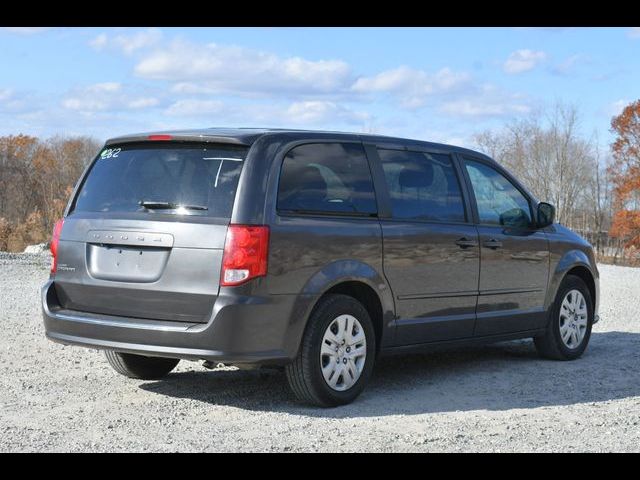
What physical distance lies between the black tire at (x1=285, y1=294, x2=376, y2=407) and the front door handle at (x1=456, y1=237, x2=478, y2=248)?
1298mm

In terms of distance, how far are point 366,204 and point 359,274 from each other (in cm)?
56

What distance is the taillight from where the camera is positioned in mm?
6094

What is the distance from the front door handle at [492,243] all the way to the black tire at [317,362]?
165cm

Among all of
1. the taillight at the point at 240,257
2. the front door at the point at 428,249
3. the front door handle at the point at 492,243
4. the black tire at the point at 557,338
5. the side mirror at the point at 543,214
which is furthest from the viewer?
the black tire at the point at 557,338

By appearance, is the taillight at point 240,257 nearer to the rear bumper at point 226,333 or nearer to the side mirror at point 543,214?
the rear bumper at point 226,333

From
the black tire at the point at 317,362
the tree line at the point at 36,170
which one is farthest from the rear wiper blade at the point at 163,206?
the tree line at the point at 36,170

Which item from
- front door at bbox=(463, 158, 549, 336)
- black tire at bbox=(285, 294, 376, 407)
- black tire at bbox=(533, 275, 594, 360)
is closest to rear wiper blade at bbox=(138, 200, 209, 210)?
black tire at bbox=(285, 294, 376, 407)

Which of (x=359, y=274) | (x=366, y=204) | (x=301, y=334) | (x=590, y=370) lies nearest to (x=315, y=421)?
(x=301, y=334)

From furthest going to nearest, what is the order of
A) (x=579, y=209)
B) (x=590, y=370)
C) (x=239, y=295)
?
(x=579, y=209), (x=590, y=370), (x=239, y=295)

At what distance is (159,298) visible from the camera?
6.27 m

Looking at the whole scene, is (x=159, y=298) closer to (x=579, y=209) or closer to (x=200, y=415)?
(x=200, y=415)

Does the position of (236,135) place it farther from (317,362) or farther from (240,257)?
(317,362)

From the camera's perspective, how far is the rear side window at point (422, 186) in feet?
24.0

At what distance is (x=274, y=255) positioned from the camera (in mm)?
6211
